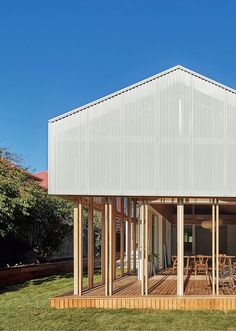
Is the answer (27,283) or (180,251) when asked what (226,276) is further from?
(27,283)

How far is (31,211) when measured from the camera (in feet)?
56.1

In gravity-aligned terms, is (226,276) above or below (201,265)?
above

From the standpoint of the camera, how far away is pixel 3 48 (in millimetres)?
24453

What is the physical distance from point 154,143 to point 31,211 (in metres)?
7.61

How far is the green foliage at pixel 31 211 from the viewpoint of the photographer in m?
14.8

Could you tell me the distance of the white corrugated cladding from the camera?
36.4 feet

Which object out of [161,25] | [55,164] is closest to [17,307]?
[55,164]

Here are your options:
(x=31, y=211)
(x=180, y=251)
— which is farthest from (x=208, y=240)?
(x=180, y=251)

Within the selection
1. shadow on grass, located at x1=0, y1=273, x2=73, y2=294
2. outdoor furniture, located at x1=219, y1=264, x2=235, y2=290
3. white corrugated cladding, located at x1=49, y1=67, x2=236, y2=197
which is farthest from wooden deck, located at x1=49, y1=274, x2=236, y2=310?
shadow on grass, located at x1=0, y1=273, x2=73, y2=294

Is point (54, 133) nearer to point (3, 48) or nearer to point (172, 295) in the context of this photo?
point (172, 295)

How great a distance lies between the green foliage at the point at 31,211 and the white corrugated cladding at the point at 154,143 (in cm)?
389

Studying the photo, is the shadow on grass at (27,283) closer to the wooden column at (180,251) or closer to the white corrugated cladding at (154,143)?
the white corrugated cladding at (154,143)

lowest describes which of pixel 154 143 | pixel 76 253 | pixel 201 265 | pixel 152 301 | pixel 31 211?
pixel 152 301

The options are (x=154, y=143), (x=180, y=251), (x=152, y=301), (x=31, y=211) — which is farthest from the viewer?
(x=31, y=211)
